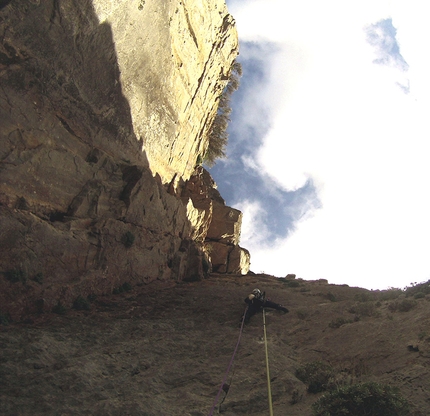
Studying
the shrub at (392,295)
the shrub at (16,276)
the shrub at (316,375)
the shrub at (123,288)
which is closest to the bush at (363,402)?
the shrub at (316,375)

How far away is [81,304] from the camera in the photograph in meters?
13.9

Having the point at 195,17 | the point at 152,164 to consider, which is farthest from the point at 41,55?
the point at 195,17

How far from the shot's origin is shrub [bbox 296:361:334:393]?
8.88 metres

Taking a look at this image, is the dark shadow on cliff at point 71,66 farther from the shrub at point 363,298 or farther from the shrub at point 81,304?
the shrub at point 363,298


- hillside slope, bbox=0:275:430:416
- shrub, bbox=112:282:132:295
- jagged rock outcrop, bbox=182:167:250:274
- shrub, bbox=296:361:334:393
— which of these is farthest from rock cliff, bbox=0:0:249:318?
shrub, bbox=296:361:334:393

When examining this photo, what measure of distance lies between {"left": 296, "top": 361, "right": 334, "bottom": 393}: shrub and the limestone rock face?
1583cm

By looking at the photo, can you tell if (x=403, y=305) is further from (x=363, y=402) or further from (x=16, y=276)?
(x=16, y=276)

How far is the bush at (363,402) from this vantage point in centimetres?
696

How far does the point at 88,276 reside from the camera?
15.1 m

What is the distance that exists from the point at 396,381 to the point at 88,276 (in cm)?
1194

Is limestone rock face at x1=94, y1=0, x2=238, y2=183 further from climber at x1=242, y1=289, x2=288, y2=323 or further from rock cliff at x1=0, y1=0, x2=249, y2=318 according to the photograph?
climber at x1=242, y1=289, x2=288, y2=323

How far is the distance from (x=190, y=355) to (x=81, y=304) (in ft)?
17.0

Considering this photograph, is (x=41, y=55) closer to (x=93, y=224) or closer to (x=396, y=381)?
(x=93, y=224)

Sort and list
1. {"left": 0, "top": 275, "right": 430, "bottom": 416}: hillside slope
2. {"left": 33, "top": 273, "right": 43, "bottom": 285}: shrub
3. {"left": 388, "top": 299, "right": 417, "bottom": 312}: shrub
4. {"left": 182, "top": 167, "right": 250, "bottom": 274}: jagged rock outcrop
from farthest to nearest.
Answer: {"left": 182, "top": 167, "right": 250, "bottom": 274}: jagged rock outcrop → {"left": 388, "top": 299, "right": 417, "bottom": 312}: shrub → {"left": 33, "top": 273, "right": 43, "bottom": 285}: shrub → {"left": 0, "top": 275, "right": 430, "bottom": 416}: hillside slope
